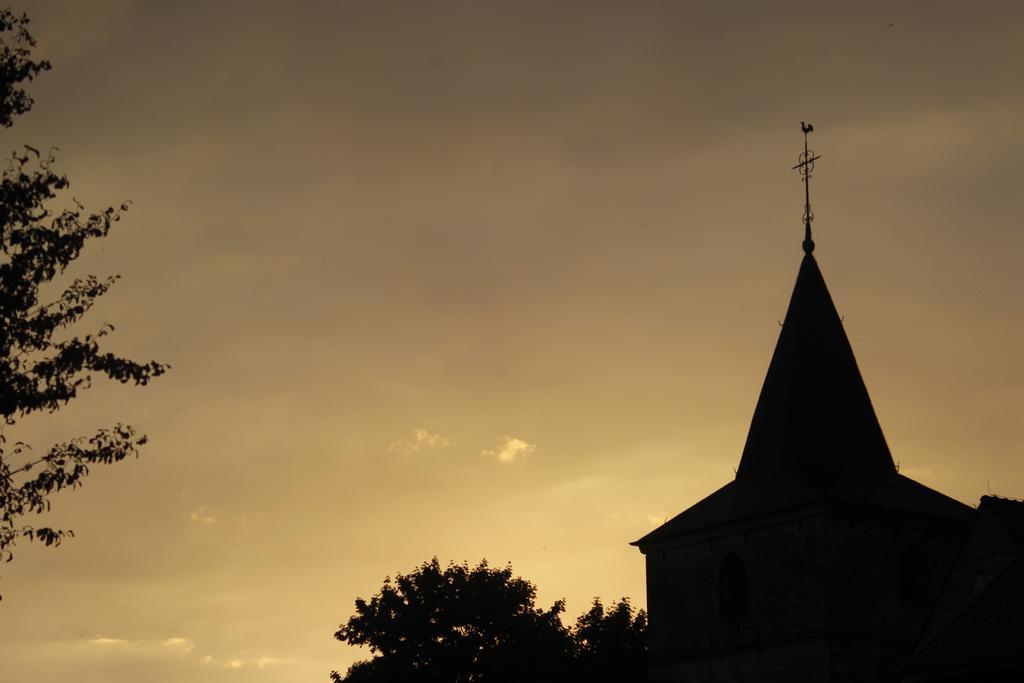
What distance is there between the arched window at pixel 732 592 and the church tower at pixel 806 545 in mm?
38

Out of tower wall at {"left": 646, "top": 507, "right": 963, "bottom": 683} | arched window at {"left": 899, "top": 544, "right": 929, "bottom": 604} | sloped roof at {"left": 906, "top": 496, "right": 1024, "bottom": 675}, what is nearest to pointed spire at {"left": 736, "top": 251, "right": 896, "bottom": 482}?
tower wall at {"left": 646, "top": 507, "right": 963, "bottom": 683}

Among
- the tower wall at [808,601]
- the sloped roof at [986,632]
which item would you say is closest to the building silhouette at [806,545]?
the tower wall at [808,601]

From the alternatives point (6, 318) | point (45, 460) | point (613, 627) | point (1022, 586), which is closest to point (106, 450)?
point (45, 460)

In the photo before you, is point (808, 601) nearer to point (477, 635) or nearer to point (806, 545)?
point (806, 545)

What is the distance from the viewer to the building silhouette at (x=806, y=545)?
38.0 m

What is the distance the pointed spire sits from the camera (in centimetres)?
4062

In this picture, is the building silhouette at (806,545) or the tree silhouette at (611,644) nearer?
the building silhouette at (806,545)

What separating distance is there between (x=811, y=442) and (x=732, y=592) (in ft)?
14.9

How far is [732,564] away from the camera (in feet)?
133

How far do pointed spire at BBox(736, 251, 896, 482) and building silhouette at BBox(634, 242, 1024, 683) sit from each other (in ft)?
0.13

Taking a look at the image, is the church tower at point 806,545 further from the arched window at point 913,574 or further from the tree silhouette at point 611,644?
the tree silhouette at point 611,644

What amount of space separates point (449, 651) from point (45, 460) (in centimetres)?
3388

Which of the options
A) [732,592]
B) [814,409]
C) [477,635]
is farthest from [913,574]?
[477,635]

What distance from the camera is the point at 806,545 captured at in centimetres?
3875
